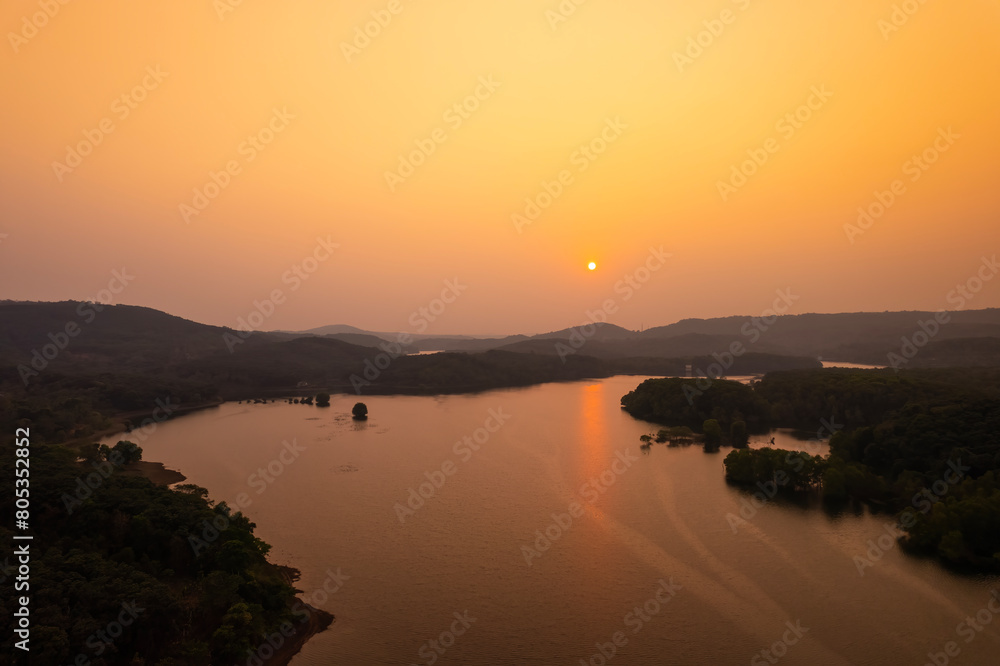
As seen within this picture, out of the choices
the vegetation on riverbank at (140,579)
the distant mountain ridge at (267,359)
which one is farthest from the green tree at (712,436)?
the distant mountain ridge at (267,359)

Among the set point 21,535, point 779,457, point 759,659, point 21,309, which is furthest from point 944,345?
point 21,309

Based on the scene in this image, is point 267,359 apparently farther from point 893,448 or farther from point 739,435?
point 893,448

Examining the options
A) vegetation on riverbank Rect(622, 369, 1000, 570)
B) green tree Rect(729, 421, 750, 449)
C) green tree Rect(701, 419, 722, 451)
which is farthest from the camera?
green tree Rect(729, 421, 750, 449)

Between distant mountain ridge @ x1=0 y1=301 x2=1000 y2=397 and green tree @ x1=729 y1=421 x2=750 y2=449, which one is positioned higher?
distant mountain ridge @ x1=0 y1=301 x2=1000 y2=397

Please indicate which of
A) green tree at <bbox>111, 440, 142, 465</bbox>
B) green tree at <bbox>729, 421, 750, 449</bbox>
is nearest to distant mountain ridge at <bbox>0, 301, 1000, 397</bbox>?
green tree at <bbox>111, 440, 142, 465</bbox>

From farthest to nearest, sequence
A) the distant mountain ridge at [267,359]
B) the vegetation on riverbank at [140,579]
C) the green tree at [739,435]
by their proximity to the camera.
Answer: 1. the distant mountain ridge at [267,359]
2. the green tree at [739,435]
3. the vegetation on riverbank at [140,579]

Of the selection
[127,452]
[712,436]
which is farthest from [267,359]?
[712,436]

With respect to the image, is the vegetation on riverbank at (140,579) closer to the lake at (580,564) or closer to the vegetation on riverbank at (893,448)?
the lake at (580,564)

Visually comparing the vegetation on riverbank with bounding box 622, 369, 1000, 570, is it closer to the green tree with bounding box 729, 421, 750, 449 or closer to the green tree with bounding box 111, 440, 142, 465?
the green tree with bounding box 729, 421, 750, 449

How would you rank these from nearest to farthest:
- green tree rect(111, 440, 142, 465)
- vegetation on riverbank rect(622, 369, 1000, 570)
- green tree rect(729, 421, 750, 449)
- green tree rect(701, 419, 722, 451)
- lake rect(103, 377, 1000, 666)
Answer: lake rect(103, 377, 1000, 666)
vegetation on riverbank rect(622, 369, 1000, 570)
green tree rect(111, 440, 142, 465)
green tree rect(701, 419, 722, 451)
green tree rect(729, 421, 750, 449)
